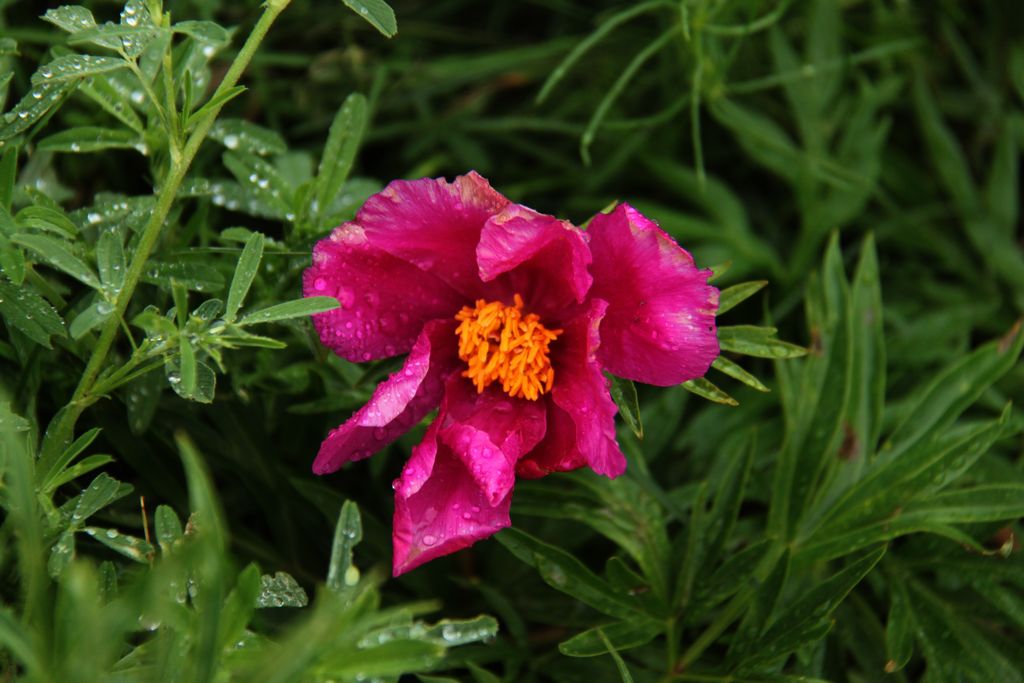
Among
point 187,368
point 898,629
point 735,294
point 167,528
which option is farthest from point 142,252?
point 898,629

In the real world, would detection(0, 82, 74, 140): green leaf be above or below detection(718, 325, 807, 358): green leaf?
above

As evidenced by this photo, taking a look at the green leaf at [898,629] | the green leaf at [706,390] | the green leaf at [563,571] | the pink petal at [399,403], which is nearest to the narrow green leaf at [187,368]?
the pink petal at [399,403]

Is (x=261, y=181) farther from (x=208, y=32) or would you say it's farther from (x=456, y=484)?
(x=456, y=484)

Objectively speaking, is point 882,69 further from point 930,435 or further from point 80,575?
point 80,575

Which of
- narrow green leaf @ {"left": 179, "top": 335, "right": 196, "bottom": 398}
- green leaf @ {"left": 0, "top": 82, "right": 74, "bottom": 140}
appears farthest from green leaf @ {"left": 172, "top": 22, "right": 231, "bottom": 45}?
narrow green leaf @ {"left": 179, "top": 335, "right": 196, "bottom": 398}

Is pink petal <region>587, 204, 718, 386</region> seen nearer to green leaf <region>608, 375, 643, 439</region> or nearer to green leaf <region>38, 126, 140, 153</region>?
green leaf <region>608, 375, 643, 439</region>

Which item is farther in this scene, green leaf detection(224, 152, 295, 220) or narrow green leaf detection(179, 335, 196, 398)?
green leaf detection(224, 152, 295, 220)
